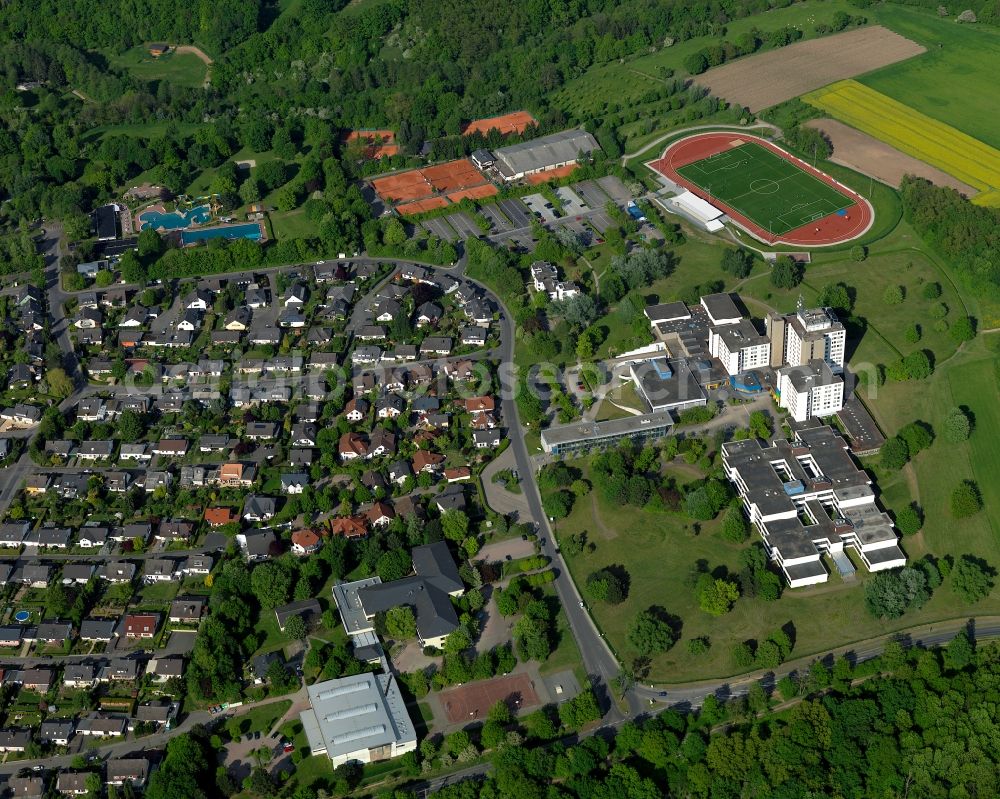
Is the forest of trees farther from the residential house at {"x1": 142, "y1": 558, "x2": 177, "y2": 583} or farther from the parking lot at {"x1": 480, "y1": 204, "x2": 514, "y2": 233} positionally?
the residential house at {"x1": 142, "y1": 558, "x2": 177, "y2": 583}

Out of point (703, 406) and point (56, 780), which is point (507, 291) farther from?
point (56, 780)

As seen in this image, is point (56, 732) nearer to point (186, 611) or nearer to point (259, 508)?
point (186, 611)

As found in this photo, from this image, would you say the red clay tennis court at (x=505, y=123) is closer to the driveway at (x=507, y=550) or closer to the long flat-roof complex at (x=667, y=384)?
the long flat-roof complex at (x=667, y=384)

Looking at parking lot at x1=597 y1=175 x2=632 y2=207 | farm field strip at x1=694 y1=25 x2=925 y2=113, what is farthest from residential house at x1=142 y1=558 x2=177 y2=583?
farm field strip at x1=694 y1=25 x2=925 y2=113

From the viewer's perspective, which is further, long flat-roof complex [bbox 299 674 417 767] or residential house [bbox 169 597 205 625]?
residential house [bbox 169 597 205 625]

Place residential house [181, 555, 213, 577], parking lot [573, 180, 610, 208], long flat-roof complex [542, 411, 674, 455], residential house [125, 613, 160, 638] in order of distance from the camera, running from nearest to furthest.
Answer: residential house [125, 613, 160, 638] < residential house [181, 555, 213, 577] < long flat-roof complex [542, 411, 674, 455] < parking lot [573, 180, 610, 208]

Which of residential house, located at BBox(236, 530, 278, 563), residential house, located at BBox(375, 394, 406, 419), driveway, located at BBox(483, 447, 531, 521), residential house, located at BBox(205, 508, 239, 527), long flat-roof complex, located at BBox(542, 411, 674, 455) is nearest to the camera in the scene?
residential house, located at BBox(236, 530, 278, 563)

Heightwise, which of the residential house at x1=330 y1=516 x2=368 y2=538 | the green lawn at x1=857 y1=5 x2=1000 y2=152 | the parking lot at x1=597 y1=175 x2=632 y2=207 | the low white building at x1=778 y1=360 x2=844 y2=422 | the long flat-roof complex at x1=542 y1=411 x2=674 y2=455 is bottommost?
the residential house at x1=330 y1=516 x2=368 y2=538

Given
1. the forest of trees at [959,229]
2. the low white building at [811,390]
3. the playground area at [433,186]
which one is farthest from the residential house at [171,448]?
the forest of trees at [959,229]
